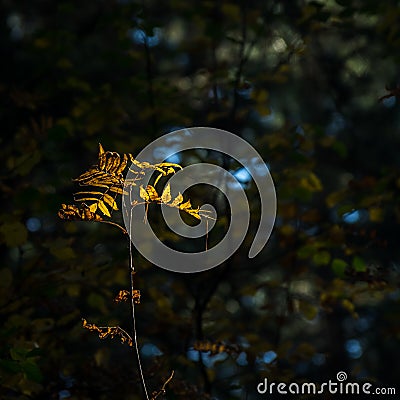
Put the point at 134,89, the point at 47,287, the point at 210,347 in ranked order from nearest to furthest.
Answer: the point at 210,347, the point at 47,287, the point at 134,89

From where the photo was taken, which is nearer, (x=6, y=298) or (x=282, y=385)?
(x=6, y=298)

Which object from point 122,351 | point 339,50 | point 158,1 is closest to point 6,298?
point 122,351

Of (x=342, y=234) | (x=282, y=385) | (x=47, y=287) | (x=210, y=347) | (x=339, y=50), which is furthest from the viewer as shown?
(x=339, y=50)

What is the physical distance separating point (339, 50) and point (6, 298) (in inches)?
185

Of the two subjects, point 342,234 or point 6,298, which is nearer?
point 6,298

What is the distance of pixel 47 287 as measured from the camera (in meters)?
1.88

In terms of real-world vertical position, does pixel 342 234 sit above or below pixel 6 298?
above

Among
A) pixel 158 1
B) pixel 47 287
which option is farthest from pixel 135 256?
pixel 158 1

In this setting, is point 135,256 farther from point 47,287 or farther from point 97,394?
point 97,394

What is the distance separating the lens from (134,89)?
2555 millimetres

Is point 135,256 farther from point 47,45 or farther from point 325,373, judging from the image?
point 325,373

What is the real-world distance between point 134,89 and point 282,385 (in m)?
1.39

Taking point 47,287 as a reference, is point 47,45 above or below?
above

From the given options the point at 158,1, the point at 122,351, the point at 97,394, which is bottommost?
the point at 97,394
